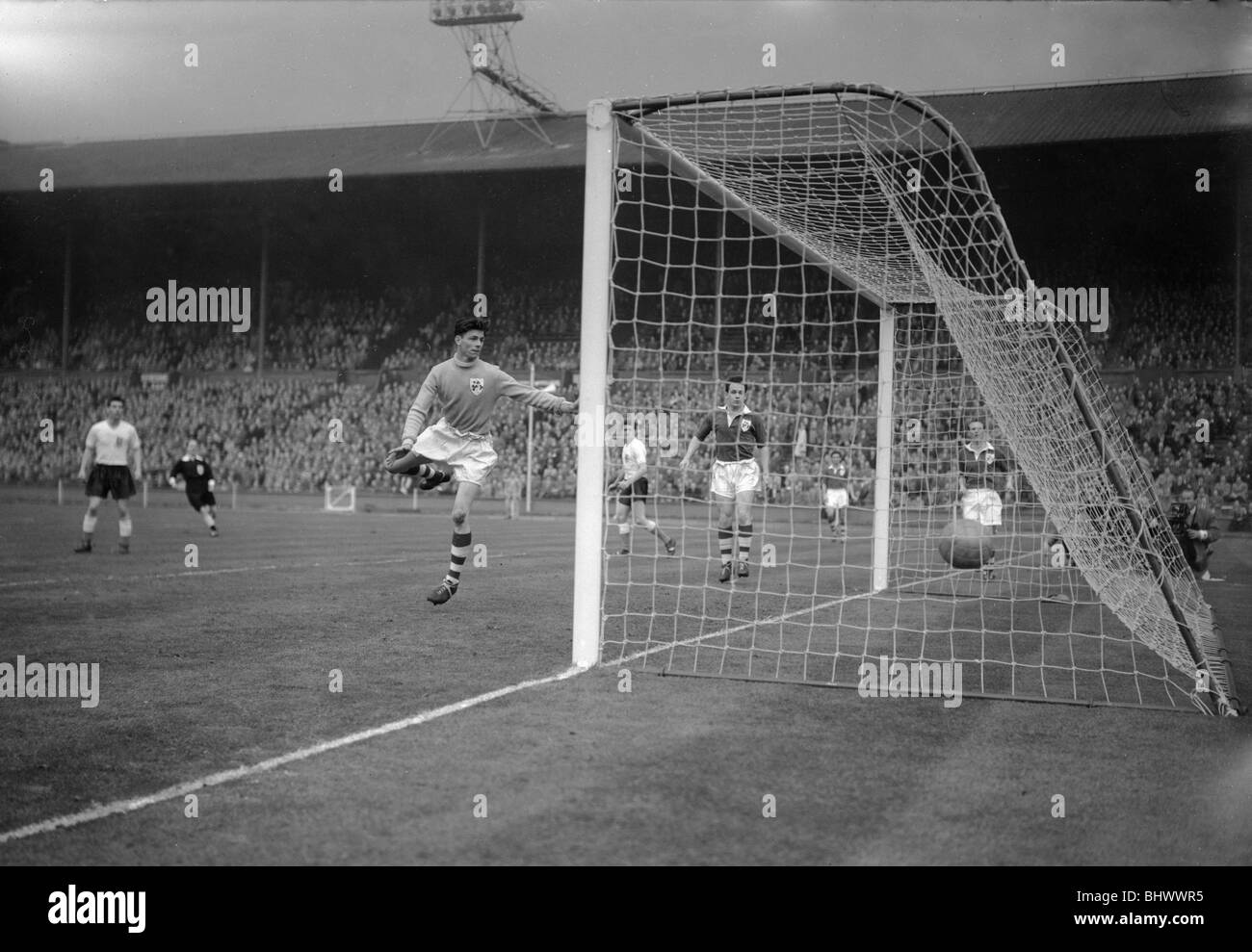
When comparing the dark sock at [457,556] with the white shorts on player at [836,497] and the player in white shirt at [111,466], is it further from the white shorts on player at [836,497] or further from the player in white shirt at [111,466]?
the white shorts on player at [836,497]

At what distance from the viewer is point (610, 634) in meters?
7.64

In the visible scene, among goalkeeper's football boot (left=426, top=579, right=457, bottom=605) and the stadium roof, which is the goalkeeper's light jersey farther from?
the stadium roof

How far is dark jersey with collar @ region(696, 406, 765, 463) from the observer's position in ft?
37.3

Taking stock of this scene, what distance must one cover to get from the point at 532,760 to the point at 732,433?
7.78m

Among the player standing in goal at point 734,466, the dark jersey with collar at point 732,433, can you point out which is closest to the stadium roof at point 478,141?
the dark jersey with collar at point 732,433

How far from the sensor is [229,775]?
4.08m

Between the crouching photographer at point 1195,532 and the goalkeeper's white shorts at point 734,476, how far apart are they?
524cm

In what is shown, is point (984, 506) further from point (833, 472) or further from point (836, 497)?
point (836, 497)

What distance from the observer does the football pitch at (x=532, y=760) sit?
3.41 m

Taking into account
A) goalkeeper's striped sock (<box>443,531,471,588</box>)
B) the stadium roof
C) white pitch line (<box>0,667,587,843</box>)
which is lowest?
white pitch line (<box>0,667,587,843</box>)

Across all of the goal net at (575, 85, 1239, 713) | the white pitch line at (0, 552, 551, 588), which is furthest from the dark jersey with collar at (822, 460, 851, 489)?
the goal net at (575, 85, 1239, 713)

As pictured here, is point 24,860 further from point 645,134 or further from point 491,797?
point 645,134

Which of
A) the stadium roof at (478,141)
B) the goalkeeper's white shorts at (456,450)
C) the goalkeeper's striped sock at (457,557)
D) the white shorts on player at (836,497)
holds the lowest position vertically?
the goalkeeper's striped sock at (457,557)
